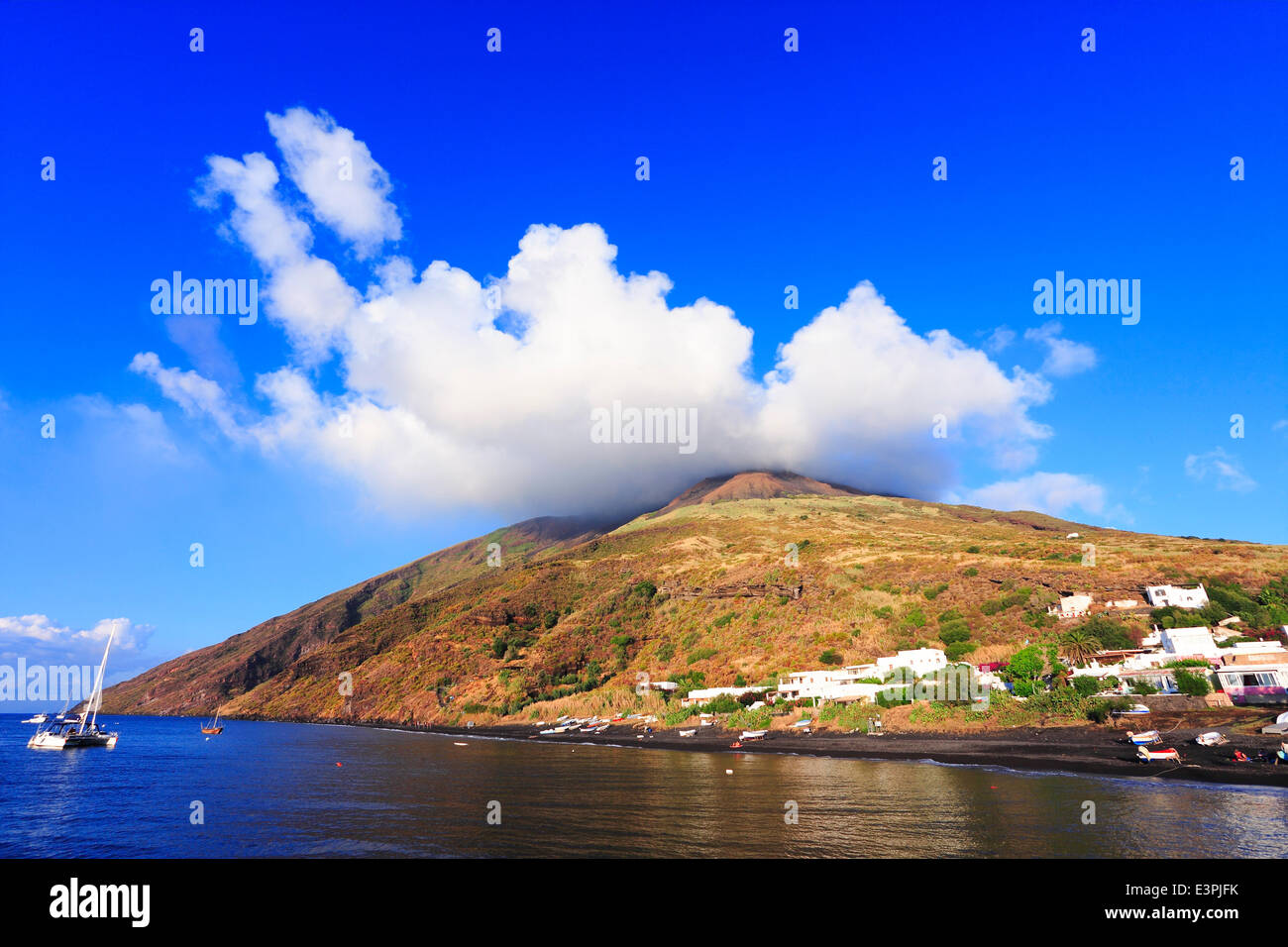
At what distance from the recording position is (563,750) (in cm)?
7956

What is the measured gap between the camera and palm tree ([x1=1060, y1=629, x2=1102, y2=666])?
85.6m

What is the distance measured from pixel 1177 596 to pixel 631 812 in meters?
109

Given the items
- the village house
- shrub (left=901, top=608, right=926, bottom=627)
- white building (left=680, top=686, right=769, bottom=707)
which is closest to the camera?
the village house

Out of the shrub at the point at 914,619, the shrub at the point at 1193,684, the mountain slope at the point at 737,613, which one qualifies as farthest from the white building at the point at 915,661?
the shrub at the point at 1193,684

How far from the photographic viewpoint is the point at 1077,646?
281ft

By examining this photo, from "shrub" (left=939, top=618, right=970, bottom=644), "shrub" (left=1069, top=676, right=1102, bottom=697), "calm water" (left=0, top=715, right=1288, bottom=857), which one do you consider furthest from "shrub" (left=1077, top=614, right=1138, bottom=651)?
"calm water" (left=0, top=715, right=1288, bottom=857)

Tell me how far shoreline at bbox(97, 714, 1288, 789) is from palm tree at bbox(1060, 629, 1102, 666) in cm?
2613

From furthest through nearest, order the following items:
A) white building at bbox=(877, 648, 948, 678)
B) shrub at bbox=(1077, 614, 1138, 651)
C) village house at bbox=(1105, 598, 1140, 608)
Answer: village house at bbox=(1105, 598, 1140, 608) < white building at bbox=(877, 648, 948, 678) < shrub at bbox=(1077, 614, 1138, 651)

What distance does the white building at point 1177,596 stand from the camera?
99938 millimetres

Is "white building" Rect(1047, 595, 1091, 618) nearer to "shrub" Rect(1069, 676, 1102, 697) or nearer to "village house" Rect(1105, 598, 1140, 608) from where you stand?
"village house" Rect(1105, 598, 1140, 608)

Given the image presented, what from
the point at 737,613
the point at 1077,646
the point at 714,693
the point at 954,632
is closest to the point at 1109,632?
the point at 1077,646

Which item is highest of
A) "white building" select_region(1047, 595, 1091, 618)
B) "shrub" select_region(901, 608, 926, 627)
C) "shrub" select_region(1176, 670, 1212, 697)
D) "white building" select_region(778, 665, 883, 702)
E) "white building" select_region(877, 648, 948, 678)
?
"white building" select_region(1047, 595, 1091, 618)

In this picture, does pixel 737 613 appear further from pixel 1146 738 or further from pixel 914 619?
pixel 1146 738
